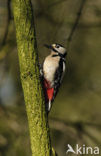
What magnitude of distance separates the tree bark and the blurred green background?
1.43 metres

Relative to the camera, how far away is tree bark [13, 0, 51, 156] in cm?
317

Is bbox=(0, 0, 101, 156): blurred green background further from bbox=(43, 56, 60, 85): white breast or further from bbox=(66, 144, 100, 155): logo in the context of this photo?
bbox=(43, 56, 60, 85): white breast

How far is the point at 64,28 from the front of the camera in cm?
613

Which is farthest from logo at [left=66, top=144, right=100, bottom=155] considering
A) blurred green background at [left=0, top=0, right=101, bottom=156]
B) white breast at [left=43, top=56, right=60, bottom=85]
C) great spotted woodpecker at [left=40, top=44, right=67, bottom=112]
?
white breast at [left=43, top=56, right=60, bottom=85]

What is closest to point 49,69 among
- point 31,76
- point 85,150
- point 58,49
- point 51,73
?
point 51,73

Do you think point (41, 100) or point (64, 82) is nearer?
point (41, 100)

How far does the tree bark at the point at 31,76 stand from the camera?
3174 mm

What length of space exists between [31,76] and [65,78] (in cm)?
605

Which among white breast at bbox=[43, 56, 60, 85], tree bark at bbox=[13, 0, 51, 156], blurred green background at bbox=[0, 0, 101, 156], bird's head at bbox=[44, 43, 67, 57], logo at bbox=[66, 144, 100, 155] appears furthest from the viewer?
logo at bbox=[66, 144, 100, 155]

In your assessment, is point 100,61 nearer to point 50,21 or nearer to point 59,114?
point 59,114

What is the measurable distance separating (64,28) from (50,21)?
0.59m

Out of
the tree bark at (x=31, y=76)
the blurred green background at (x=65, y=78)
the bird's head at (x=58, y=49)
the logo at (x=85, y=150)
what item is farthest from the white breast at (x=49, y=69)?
the logo at (x=85, y=150)

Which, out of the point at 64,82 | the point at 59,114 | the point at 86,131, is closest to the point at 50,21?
the point at 86,131

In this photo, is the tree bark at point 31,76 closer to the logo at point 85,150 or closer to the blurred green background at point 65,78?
the blurred green background at point 65,78
